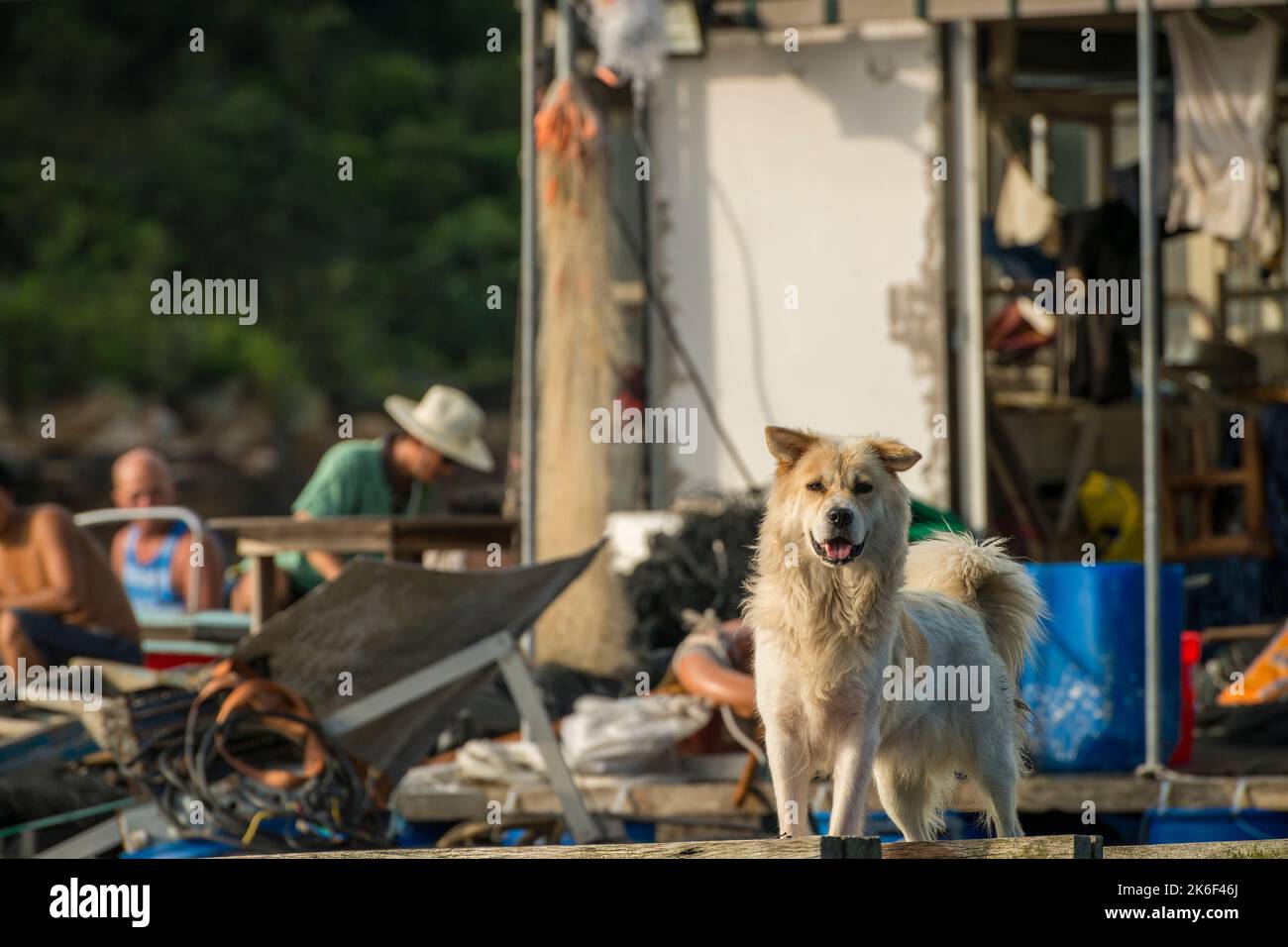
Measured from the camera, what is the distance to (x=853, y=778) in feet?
13.5

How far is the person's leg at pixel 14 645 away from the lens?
8.82 meters

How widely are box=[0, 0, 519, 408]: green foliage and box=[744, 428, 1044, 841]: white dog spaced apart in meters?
29.8

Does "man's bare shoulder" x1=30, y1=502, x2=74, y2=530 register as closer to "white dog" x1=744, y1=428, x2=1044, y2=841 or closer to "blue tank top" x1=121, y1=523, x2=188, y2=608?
"blue tank top" x1=121, y1=523, x2=188, y2=608

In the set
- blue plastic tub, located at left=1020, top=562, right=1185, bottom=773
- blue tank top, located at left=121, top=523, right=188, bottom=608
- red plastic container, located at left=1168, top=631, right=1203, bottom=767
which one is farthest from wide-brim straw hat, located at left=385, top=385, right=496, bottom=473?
red plastic container, located at left=1168, top=631, right=1203, bottom=767

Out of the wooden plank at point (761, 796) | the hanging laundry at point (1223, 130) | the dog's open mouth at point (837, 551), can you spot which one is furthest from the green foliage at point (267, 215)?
the dog's open mouth at point (837, 551)

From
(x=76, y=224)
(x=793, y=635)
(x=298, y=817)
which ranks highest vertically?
(x=76, y=224)

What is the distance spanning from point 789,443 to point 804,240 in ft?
22.2

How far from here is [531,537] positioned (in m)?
8.87

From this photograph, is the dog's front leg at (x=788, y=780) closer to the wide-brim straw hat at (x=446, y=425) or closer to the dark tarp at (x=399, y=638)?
the dark tarp at (x=399, y=638)

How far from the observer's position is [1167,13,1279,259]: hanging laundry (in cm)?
1024
